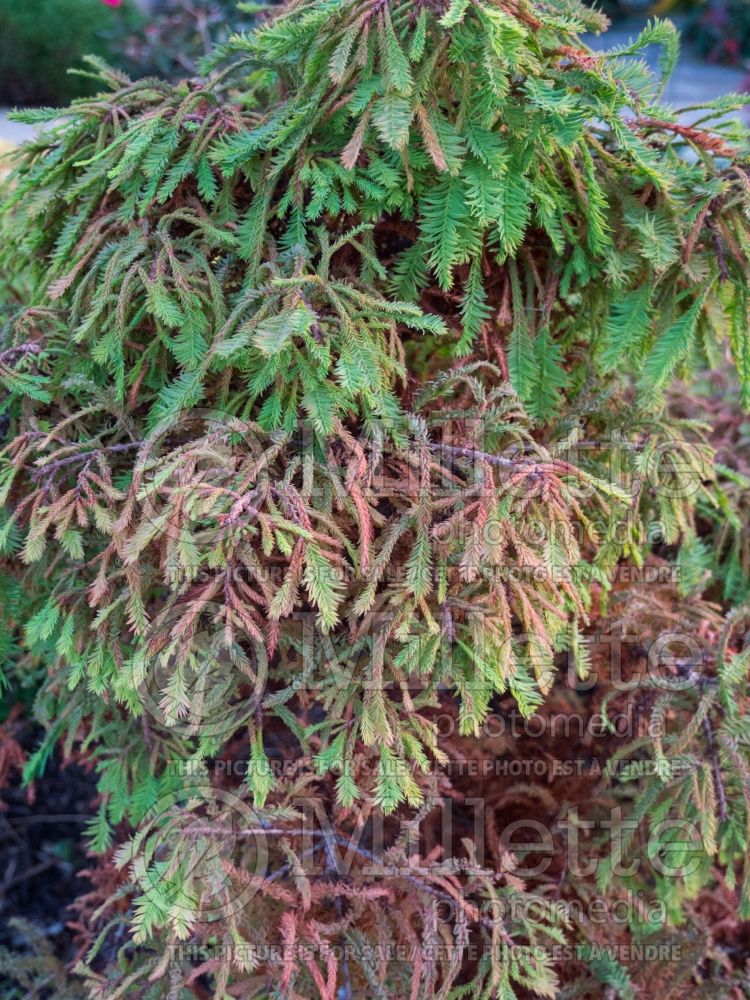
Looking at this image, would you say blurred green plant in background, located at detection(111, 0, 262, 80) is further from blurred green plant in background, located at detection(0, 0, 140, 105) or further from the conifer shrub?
the conifer shrub

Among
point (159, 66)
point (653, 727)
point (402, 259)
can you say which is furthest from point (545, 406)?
point (159, 66)

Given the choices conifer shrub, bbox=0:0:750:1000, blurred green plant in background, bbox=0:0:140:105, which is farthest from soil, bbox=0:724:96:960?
blurred green plant in background, bbox=0:0:140:105

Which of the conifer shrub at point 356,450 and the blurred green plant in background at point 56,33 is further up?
the blurred green plant in background at point 56,33

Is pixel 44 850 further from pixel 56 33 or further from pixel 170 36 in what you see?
pixel 56 33

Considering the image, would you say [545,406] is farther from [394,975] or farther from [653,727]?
[394,975]

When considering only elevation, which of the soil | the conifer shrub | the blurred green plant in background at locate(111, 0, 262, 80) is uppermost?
the blurred green plant in background at locate(111, 0, 262, 80)

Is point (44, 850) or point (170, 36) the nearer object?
point (44, 850)

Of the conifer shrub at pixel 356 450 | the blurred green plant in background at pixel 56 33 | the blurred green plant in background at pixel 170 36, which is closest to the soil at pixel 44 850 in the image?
the conifer shrub at pixel 356 450

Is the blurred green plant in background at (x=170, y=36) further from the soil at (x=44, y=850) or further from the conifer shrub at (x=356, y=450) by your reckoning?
the conifer shrub at (x=356, y=450)

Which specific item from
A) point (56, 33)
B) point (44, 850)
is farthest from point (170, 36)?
point (44, 850)

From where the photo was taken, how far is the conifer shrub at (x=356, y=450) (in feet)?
4.61

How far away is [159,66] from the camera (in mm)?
8070

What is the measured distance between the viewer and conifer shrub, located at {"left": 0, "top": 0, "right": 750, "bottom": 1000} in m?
1.41

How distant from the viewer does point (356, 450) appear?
1429mm
